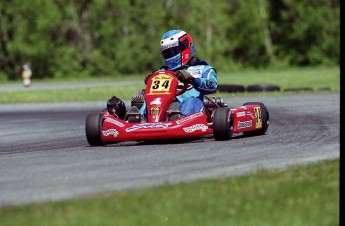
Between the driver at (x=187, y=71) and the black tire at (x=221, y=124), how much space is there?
1.73ft

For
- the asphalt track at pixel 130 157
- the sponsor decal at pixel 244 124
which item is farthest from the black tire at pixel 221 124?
the sponsor decal at pixel 244 124

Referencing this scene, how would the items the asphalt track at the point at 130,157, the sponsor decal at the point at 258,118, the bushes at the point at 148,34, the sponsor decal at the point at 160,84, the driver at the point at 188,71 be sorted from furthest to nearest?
the bushes at the point at 148,34, the sponsor decal at the point at 258,118, the driver at the point at 188,71, the sponsor decal at the point at 160,84, the asphalt track at the point at 130,157

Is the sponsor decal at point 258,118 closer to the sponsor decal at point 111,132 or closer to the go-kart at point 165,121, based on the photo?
the go-kart at point 165,121

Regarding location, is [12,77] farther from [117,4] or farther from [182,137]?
[182,137]

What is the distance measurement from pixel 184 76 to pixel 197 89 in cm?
35

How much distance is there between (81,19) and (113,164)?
41.4 metres

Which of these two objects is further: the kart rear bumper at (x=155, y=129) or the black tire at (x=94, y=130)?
the black tire at (x=94, y=130)

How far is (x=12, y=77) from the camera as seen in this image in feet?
152

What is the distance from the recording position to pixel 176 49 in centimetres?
1151

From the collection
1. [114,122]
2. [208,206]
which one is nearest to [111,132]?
[114,122]

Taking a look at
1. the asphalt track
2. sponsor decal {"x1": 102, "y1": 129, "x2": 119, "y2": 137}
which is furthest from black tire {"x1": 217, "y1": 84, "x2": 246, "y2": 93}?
sponsor decal {"x1": 102, "y1": 129, "x2": 119, "y2": 137}

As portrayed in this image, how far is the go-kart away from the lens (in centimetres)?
1041

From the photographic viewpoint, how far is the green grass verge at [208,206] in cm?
574

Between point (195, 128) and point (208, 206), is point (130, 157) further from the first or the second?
point (208, 206)
